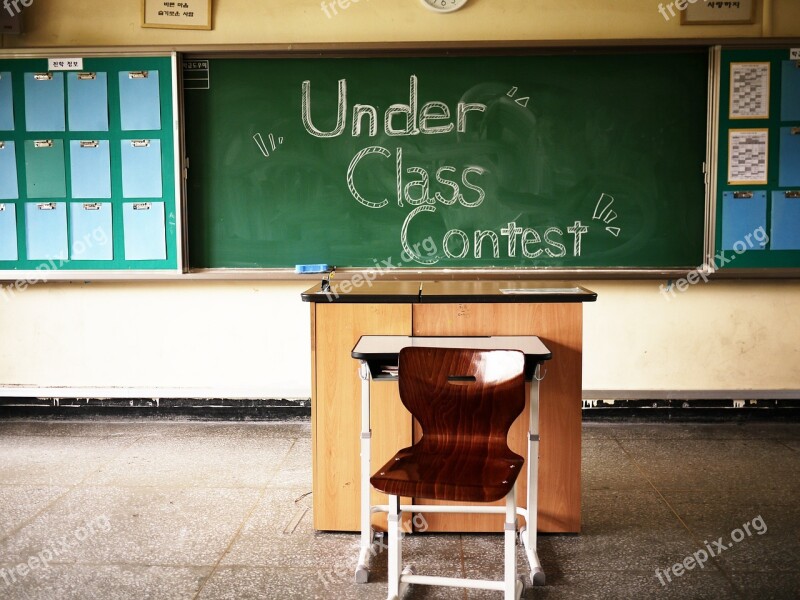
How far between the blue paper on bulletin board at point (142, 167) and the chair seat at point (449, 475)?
8.45 ft

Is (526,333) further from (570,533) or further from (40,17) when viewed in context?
(40,17)

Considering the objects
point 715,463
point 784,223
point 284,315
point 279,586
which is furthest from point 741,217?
point 279,586

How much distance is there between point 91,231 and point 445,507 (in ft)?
9.27

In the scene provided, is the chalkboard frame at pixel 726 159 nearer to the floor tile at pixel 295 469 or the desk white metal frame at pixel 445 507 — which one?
the desk white metal frame at pixel 445 507

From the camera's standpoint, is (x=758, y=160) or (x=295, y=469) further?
(x=758, y=160)

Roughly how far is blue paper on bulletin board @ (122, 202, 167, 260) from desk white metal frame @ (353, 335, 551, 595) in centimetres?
205

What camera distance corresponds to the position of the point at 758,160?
3953mm

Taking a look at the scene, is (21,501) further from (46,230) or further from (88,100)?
(88,100)

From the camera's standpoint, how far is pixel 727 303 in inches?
162

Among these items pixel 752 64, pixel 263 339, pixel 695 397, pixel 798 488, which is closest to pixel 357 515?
pixel 263 339

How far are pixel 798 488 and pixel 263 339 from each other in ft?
9.65

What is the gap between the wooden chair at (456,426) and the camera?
209 cm

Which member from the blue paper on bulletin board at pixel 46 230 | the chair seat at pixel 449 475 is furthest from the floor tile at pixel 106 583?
the blue paper on bulletin board at pixel 46 230

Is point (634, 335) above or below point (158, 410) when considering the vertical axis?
above
